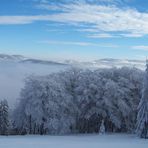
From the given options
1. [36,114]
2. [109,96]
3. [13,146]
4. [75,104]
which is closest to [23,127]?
[36,114]

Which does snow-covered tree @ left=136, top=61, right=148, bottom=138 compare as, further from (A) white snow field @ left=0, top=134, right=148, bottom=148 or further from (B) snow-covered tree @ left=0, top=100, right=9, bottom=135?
(B) snow-covered tree @ left=0, top=100, right=9, bottom=135

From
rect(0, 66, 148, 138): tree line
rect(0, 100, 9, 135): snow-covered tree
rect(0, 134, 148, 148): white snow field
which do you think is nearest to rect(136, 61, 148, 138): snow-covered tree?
rect(0, 134, 148, 148): white snow field

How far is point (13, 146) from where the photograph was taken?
3312cm

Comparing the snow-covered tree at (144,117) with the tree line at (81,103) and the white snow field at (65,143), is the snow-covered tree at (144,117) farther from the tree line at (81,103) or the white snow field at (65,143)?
the tree line at (81,103)

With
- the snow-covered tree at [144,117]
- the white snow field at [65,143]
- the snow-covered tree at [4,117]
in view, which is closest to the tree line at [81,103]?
the snow-covered tree at [4,117]

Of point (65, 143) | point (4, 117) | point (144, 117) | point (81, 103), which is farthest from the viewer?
point (4, 117)

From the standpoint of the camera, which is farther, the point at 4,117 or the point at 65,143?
the point at 4,117

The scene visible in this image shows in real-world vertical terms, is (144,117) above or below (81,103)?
below

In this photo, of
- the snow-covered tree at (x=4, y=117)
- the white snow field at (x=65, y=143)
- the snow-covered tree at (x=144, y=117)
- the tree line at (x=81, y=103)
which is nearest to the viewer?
the white snow field at (x=65, y=143)

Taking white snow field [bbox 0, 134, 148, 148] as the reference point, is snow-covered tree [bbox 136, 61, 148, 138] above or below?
above

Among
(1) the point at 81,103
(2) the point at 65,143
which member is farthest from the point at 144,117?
(1) the point at 81,103

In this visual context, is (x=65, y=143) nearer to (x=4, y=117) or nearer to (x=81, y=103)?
(x=81, y=103)

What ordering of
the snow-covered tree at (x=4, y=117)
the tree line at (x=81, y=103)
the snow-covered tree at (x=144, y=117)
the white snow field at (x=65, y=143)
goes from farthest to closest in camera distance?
the snow-covered tree at (x=4, y=117)
the tree line at (x=81, y=103)
the snow-covered tree at (x=144, y=117)
the white snow field at (x=65, y=143)

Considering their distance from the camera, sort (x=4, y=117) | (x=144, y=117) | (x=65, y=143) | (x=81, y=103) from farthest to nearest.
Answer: (x=4, y=117) → (x=81, y=103) → (x=144, y=117) → (x=65, y=143)
